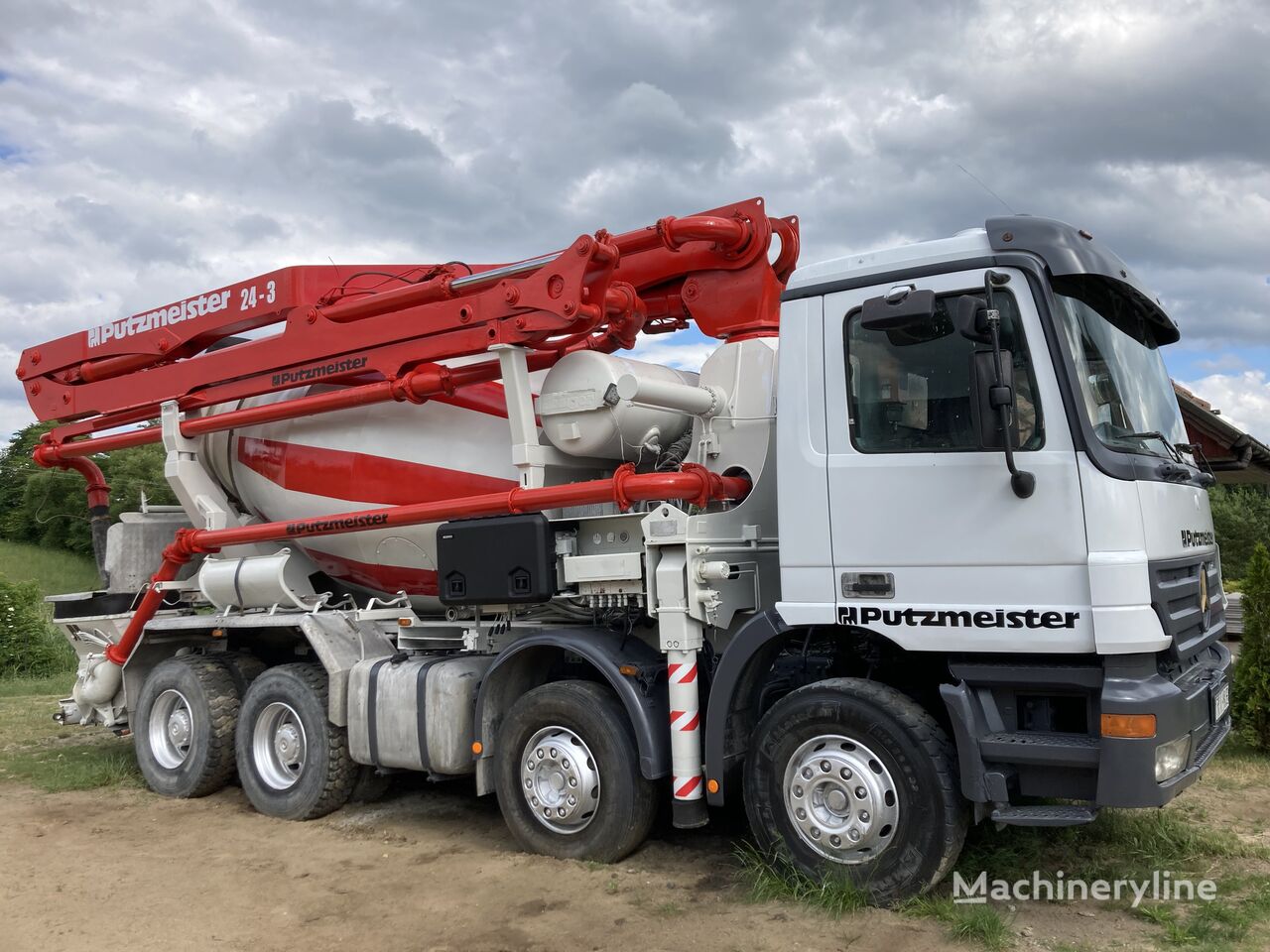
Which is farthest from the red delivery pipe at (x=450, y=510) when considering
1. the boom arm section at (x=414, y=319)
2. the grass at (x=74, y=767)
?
the grass at (x=74, y=767)

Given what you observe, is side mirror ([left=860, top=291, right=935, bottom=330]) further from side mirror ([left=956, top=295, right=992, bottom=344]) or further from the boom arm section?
the boom arm section

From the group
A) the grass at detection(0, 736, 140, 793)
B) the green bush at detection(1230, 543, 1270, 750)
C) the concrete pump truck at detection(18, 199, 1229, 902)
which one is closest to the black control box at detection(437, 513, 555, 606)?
the concrete pump truck at detection(18, 199, 1229, 902)

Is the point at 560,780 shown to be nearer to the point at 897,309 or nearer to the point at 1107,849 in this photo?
the point at 1107,849

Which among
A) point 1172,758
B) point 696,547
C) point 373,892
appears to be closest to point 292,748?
point 373,892

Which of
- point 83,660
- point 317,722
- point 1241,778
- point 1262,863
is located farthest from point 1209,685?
point 83,660

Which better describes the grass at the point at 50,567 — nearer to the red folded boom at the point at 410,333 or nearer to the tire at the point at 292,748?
the red folded boom at the point at 410,333

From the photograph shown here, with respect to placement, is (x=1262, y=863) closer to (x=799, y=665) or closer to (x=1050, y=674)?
(x=1050, y=674)

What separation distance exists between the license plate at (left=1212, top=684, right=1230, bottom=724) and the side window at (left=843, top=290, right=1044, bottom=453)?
1540mm

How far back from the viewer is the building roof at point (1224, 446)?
6363 millimetres

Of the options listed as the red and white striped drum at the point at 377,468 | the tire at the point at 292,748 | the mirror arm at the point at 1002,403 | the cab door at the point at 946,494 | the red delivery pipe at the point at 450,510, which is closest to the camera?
the mirror arm at the point at 1002,403

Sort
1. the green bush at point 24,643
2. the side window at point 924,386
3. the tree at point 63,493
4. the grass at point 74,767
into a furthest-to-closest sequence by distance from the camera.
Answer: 1. the tree at point 63,493
2. the green bush at point 24,643
3. the grass at point 74,767
4. the side window at point 924,386

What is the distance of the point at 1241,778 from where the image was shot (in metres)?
7.09

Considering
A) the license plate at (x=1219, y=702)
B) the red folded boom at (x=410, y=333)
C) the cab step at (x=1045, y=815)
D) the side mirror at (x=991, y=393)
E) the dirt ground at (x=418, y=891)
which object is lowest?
the dirt ground at (x=418, y=891)

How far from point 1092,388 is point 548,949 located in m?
3.26
